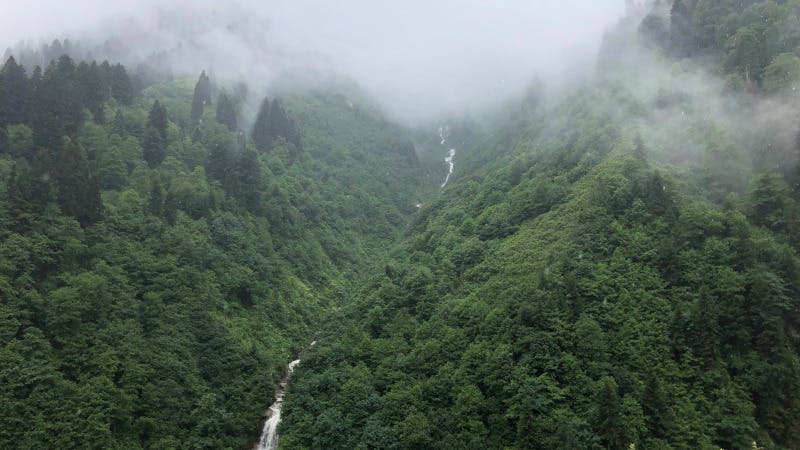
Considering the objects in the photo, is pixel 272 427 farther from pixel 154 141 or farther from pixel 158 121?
pixel 158 121

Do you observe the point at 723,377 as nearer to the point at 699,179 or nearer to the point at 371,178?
Result: the point at 699,179

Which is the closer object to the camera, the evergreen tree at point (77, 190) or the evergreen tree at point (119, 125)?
the evergreen tree at point (77, 190)

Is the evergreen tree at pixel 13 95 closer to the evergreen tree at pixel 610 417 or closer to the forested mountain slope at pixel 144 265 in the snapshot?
the forested mountain slope at pixel 144 265

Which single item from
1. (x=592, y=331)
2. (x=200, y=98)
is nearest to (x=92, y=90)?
(x=200, y=98)

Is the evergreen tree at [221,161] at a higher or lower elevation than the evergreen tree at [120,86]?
lower

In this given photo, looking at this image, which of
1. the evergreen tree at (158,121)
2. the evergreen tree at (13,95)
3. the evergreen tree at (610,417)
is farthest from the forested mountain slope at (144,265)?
the evergreen tree at (610,417)

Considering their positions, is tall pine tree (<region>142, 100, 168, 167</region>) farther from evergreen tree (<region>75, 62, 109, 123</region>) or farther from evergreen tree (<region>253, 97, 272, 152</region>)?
evergreen tree (<region>253, 97, 272, 152</region>)

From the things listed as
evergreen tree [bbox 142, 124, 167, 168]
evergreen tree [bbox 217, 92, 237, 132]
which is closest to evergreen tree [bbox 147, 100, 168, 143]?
evergreen tree [bbox 142, 124, 167, 168]
